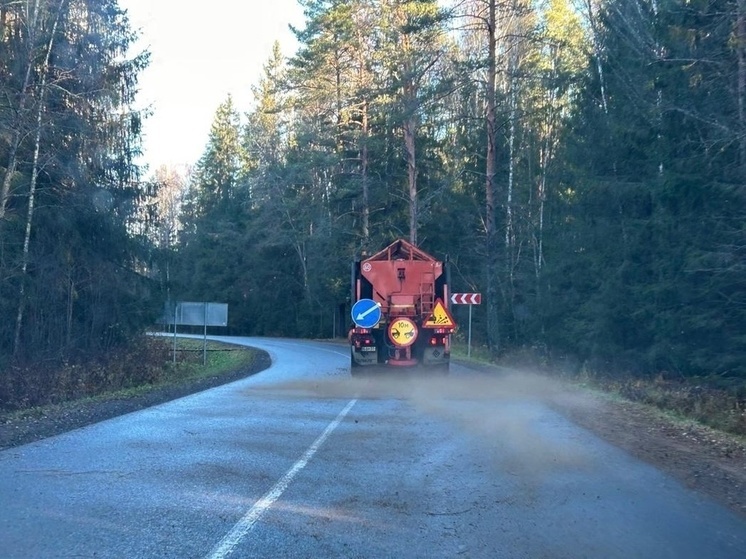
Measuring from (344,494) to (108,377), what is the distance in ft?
53.5

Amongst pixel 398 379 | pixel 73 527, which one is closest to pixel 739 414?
pixel 398 379

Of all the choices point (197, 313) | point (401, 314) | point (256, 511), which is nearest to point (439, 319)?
point (401, 314)

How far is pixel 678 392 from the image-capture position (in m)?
18.8

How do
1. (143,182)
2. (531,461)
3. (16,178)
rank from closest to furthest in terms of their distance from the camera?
(531,461) → (16,178) → (143,182)

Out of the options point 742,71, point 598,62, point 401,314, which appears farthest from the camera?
point 598,62

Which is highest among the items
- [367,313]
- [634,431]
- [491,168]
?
[491,168]

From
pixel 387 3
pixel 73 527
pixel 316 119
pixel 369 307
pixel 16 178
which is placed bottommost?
pixel 73 527

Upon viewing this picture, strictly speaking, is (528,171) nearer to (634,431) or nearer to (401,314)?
(401,314)

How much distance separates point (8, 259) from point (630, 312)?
18078 mm

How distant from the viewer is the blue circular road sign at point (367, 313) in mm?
21094

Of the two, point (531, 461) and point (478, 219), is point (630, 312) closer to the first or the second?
point (531, 461)

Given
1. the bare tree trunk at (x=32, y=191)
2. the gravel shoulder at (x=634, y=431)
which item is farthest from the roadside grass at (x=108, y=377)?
the bare tree trunk at (x=32, y=191)

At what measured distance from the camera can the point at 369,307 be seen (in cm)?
2112

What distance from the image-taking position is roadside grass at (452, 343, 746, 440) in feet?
49.8
